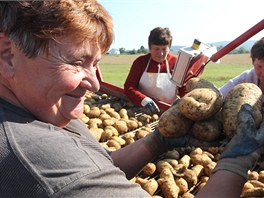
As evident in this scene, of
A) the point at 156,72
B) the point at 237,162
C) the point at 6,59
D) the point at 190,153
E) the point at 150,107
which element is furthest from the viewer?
the point at 156,72

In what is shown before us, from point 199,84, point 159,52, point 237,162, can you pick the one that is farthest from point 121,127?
point 237,162

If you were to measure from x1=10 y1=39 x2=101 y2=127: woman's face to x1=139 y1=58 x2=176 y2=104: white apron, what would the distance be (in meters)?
3.27

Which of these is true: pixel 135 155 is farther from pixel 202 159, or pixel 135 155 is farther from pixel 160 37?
pixel 160 37

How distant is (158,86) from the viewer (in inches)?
176

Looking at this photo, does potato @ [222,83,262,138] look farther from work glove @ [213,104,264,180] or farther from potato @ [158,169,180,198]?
potato @ [158,169,180,198]

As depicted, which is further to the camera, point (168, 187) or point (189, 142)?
point (189, 142)

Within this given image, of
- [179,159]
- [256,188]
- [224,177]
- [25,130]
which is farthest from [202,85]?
[25,130]

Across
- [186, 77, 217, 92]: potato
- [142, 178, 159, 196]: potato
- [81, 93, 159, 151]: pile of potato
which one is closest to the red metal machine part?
[81, 93, 159, 151]: pile of potato

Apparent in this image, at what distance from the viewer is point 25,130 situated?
39.9 inches

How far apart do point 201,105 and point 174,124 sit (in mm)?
231

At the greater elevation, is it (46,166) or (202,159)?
(46,166)

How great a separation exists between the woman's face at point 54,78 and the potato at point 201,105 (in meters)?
1.25

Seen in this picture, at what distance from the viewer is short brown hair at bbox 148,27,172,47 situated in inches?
169

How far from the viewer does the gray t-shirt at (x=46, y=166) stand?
93 cm
